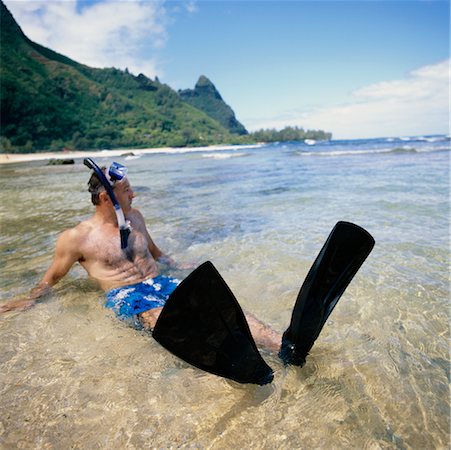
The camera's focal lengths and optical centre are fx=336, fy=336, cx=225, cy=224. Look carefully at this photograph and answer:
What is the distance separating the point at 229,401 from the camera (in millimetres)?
1952

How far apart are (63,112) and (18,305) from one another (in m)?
95.7

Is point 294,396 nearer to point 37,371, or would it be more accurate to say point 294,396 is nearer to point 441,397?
point 441,397

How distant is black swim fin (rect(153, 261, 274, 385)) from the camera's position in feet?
5.59

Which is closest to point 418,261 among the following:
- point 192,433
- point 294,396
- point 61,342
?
point 294,396

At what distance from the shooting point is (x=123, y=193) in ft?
10.2

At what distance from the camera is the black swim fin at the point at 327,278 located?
1936 mm

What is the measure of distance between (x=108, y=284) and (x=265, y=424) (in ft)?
6.29

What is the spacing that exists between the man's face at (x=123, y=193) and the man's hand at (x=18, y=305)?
1.26 meters

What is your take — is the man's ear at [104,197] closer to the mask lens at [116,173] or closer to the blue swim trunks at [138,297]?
the mask lens at [116,173]

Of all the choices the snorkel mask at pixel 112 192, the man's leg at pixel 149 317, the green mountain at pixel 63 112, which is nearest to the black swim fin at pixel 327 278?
the man's leg at pixel 149 317

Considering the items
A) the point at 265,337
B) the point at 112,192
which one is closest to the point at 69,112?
the point at 112,192

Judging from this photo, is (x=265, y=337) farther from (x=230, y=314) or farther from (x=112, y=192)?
(x=112, y=192)

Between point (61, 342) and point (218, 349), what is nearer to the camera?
point (218, 349)

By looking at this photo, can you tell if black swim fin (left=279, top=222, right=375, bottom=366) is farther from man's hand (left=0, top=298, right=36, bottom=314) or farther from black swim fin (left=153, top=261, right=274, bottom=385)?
man's hand (left=0, top=298, right=36, bottom=314)
